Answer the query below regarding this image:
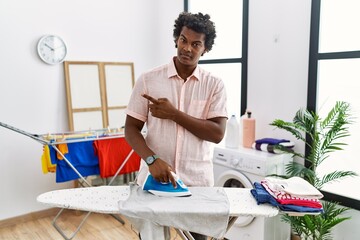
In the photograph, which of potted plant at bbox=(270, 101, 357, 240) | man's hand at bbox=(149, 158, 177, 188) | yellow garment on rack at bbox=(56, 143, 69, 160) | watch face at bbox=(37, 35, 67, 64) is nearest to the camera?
man's hand at bbox=(149, 158, 177, 188)

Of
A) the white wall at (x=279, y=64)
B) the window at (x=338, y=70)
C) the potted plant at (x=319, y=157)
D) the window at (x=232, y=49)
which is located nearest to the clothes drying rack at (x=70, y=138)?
the window at (x=232, y=49)

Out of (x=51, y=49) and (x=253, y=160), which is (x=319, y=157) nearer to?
(x=253, y=160)

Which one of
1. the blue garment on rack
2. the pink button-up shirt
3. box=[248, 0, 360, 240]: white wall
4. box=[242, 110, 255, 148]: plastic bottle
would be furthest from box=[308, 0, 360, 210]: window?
the blue garment on rack

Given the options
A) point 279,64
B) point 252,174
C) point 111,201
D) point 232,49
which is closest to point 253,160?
point 252,174

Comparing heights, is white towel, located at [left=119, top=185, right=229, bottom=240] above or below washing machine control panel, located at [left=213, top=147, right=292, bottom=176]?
above

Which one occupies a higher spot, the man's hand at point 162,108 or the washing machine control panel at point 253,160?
the man's hand at point 162,108

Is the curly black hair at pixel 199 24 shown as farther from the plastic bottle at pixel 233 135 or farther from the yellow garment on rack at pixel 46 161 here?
the yellow garment on rack at pixel 46 161

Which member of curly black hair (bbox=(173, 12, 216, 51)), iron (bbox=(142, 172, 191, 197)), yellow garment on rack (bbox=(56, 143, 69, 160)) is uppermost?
curly black hair (bbox=(173, 12, 216, 51))

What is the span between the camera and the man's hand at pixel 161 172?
119cm

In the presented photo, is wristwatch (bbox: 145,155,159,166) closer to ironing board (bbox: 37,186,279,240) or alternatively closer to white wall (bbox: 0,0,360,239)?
ironing board (bbox: 37,186,279,240)

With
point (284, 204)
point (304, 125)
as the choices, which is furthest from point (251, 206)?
point (304, 125)

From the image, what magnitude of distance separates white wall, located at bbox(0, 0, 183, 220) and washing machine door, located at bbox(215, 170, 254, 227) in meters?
1.60

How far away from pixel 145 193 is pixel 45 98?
204 centimetres

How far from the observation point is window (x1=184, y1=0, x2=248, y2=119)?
2.76 metres
